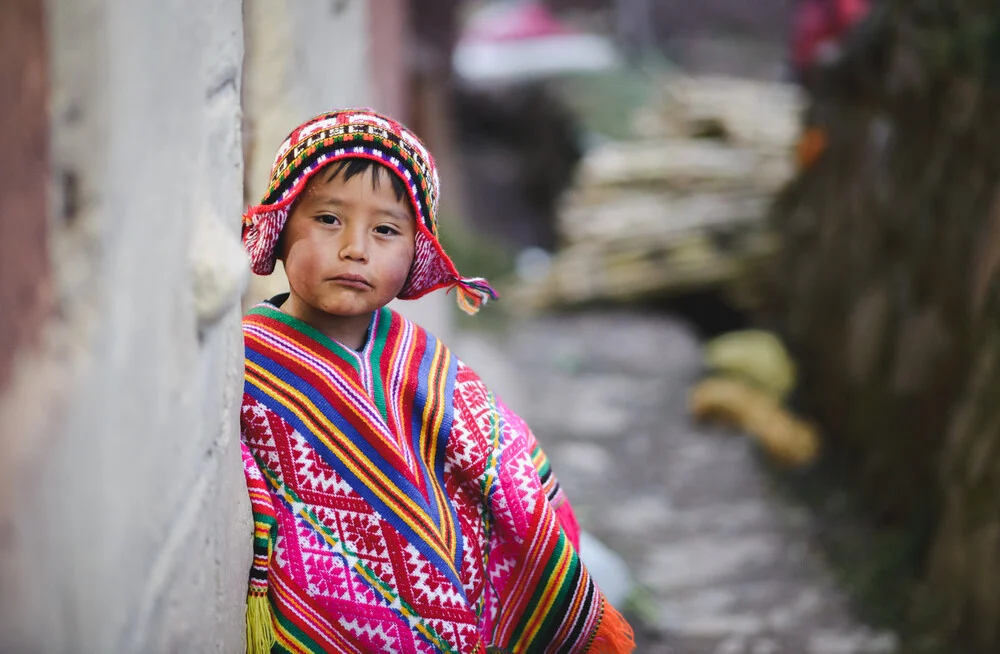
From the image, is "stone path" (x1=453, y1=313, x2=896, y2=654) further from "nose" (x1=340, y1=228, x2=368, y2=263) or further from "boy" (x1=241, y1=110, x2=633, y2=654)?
"nose" (x1=340, y1=228, x2=368, y2=263)

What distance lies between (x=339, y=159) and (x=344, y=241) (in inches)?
4.3

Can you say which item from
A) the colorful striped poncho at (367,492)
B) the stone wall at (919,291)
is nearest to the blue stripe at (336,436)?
the colorful striped poncho at (367,492)

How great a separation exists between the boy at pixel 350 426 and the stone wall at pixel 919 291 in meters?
2.36

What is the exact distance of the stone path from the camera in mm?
3658

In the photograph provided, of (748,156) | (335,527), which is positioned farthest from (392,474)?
(748,156)

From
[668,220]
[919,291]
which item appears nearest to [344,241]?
[919,291]

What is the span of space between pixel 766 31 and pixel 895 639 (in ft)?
41.5

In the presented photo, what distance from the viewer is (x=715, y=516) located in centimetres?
461

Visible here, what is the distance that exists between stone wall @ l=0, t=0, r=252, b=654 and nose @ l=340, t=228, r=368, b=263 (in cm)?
Answer: 18

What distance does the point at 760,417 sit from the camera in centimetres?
546

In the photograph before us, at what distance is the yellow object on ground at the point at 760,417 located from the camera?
5.15 m

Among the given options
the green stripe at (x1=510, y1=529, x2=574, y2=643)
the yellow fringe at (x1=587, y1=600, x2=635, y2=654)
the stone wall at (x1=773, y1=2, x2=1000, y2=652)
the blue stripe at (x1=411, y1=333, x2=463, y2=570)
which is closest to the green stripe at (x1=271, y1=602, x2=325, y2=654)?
the blue stripe at (x1=411, y1=333, x2=463, y2=570)

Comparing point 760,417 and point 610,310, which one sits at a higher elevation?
point 760,417

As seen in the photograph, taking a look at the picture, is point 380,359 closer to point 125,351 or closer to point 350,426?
point 350,426
